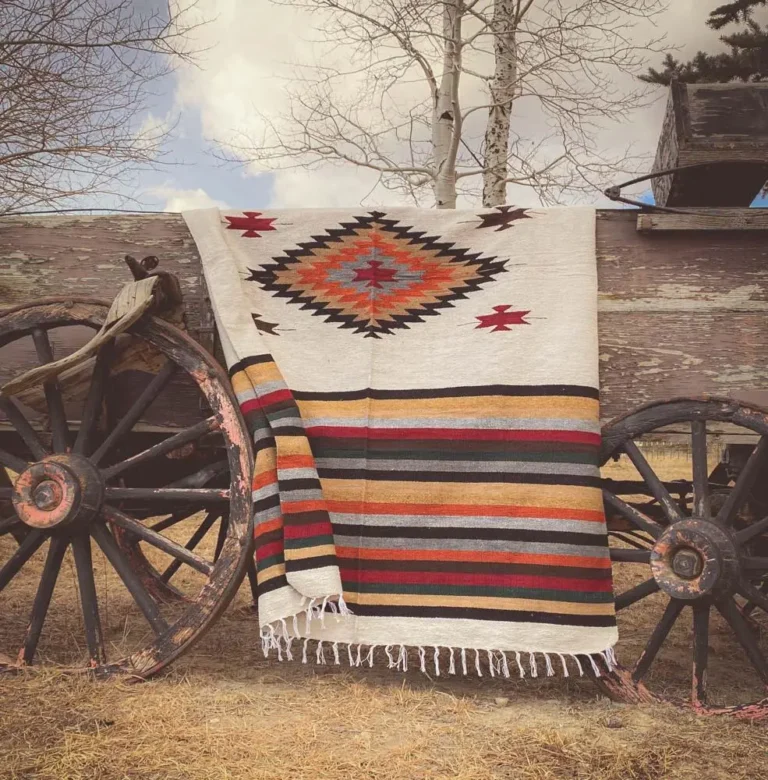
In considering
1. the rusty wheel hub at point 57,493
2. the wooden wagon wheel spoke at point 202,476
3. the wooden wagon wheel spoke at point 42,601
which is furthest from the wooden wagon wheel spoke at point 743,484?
the wooden wagon wheel spoke at point 42,601

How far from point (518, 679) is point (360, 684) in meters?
0.67

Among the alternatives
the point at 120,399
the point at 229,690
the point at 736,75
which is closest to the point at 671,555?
the point at 229,690

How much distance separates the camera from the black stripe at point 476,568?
8.86ft

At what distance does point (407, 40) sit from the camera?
948 centimetres

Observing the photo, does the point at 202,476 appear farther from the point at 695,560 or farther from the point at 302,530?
the point at 695,560

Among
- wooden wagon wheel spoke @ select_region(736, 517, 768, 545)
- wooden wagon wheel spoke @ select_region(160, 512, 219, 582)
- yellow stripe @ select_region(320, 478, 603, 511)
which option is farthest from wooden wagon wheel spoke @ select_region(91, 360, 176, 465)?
wooden wagon wheel spoke @ select_region(736, 517, 768, 545)

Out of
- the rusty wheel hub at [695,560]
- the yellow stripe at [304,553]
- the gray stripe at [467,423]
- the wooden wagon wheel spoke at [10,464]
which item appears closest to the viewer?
the rusty wheel hub at [695,560]

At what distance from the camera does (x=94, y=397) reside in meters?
3.03

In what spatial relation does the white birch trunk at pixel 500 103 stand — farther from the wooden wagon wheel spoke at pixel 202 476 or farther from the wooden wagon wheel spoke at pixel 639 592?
the wooden wagon wheel spoke at pixel 639 592

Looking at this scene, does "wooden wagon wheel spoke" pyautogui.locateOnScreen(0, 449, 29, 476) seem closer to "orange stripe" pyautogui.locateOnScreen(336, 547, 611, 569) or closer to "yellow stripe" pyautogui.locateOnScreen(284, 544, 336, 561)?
"yellow stripe" pyautogui.locateOnScreen(284, 544, 336, 561)

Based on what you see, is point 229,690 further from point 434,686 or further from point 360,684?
point 434,686

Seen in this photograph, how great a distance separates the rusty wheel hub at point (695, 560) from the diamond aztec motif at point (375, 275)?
1208 millimetres

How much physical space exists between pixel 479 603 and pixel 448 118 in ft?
23.9

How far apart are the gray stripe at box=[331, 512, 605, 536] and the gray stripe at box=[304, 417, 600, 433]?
33 centimetres
